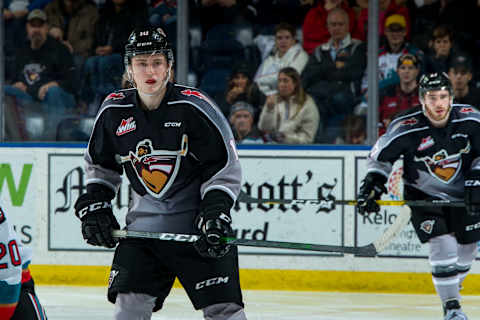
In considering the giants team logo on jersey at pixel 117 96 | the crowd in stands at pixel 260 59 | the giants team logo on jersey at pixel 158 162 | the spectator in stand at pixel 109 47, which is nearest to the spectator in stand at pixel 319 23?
the crowd in stands at pixel 260 59

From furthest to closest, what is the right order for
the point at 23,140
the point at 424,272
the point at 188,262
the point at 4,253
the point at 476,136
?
the point at 23,140 < the point at 424,272 < the point at 476,136 < the point at 188,262 < the point at 4,253

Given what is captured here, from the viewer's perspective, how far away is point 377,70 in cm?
622

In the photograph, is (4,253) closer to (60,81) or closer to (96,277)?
(96,277)

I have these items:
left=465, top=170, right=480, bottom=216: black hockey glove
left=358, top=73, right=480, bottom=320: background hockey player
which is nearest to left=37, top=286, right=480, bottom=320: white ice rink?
left=358, top=73, right=480, bottom=320: background hockey player

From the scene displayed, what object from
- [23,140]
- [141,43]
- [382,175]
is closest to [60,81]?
[23,140]

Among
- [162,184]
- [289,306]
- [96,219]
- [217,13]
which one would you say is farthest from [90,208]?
[217,13]

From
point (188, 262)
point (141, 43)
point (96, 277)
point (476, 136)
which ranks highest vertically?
point (141, 43)

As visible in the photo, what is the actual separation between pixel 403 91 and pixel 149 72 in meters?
3.59

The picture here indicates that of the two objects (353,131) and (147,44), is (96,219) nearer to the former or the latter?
(147,44)

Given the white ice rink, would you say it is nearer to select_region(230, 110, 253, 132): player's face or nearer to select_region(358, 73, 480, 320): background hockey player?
select_region(358, 73, 480, 320): background hockey player

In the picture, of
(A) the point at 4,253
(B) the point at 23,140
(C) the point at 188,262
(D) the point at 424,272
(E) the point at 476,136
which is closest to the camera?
(A) the point at 4,253

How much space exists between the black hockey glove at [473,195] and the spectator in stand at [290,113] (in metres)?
1.64

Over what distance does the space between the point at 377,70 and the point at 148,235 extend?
3548 mm

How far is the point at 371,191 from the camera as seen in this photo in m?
5.03
